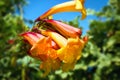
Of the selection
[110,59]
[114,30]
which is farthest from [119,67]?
[114,30]

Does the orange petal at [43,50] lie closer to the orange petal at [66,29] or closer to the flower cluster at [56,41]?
the flower cluster at [56,41]

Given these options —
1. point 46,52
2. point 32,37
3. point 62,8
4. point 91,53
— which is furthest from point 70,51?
point 91,53

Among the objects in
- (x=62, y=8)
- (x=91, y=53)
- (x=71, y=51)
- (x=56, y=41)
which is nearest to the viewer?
(x=71, y=51)

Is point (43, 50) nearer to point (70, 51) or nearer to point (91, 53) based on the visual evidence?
point (70, 51)

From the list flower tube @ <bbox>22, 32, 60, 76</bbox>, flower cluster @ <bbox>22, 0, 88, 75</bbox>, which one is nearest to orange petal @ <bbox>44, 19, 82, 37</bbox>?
flower cluster @ <bbox>22, 0, 88, 75</bbox>

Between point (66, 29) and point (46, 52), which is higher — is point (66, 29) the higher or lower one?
the higher one

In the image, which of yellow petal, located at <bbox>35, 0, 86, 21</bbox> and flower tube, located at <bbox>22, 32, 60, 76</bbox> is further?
yellow petal, located at <bbox>35, 0, 86, 21</bbox>

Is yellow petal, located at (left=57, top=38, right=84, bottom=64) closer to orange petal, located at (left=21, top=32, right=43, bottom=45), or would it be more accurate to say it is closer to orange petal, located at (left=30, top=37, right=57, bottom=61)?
orange petal, located at (left=30, top=37, right=57, bottom=61)

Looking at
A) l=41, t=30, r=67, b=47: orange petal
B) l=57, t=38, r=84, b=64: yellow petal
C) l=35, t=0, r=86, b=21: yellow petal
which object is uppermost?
l=35, t=0, r=86, b=21: yellow petal

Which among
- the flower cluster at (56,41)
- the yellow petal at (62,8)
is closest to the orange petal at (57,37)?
the flower cluster at (56,41)
